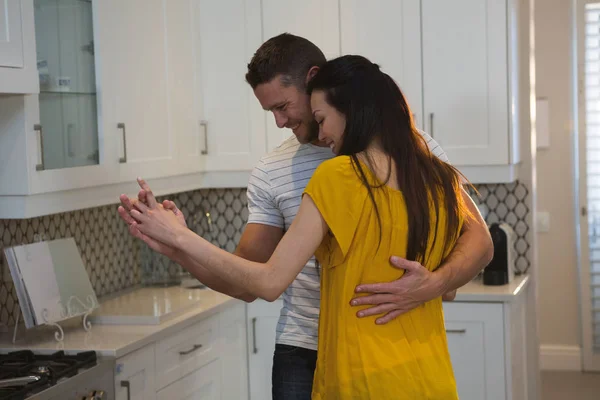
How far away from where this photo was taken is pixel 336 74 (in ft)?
6.46

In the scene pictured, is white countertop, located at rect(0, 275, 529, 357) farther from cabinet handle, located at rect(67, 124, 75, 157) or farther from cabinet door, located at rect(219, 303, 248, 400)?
cabinet handle, located at rect(67, 124, 75, 157)

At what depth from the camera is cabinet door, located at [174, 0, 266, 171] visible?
412 cm

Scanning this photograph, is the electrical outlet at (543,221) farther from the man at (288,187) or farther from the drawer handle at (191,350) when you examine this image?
the man at (288,187)

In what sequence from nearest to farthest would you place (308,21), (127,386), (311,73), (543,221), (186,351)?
(311,73)
(127,386)
(186,351)
(308,21)
(543,221)

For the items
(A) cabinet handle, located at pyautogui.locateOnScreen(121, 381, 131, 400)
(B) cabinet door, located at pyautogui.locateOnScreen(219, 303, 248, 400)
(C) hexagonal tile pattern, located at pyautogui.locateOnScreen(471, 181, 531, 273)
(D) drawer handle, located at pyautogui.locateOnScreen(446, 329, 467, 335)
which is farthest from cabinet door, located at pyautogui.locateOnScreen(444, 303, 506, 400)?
(A) cabinet handle, located at pyautogui.locateOnScreen(121, 381, 131, 400)

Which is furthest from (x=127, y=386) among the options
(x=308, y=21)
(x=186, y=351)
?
(x=308, y=21)

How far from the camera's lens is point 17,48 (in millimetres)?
2666

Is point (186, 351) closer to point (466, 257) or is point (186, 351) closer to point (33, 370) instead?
point (33, 370)

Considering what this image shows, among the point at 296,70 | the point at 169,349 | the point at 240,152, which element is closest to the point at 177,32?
the point at 240,152

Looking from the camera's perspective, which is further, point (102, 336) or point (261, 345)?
point (261, 345)

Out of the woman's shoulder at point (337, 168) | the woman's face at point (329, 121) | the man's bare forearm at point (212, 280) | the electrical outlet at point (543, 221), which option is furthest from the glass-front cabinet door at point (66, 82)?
the electrical outlet at point (543, 221)

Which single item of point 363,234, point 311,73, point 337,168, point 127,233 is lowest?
point 127,233

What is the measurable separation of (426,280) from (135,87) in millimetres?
1926

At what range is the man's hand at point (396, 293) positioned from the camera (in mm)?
1863
